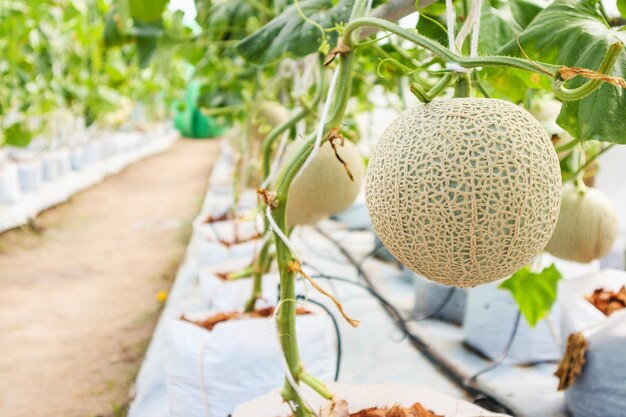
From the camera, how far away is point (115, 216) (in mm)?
5816

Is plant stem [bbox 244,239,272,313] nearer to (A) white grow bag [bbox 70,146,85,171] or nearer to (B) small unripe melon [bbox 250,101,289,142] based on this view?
(B) small unripe melon [bbox 250,101,289,142]

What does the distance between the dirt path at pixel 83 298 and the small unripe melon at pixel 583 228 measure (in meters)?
1.60

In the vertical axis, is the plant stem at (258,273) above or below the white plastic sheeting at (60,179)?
above

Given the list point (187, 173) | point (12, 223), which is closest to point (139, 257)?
point (12, 223)

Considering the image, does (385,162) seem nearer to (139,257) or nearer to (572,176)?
(572,176)

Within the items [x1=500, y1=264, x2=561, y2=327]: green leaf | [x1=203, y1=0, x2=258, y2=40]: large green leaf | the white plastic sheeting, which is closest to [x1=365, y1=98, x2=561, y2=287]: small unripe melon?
[x1=500, y1=264, x2=561, y2=327]: green leaf

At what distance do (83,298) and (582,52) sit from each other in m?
3.13

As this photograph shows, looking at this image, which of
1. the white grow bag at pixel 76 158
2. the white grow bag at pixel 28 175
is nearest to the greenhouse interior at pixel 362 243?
the white grow bag at pixel 28 175

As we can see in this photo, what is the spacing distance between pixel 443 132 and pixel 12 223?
4515 millimetres

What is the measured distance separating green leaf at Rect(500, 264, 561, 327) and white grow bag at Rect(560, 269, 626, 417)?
223 mm

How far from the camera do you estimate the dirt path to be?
228 centimetres

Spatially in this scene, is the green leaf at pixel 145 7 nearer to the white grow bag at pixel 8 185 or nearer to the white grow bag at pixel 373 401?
the white grow bag at pixel 373 401

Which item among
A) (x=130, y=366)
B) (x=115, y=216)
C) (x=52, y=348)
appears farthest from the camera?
(x=115, y=216)

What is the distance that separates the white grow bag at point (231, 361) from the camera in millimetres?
1379
